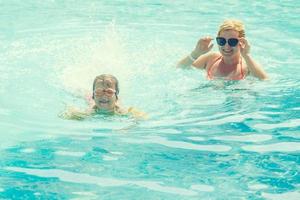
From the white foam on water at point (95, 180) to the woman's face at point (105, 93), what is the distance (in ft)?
4.87

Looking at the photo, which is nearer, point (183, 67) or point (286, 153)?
point (286, 153)

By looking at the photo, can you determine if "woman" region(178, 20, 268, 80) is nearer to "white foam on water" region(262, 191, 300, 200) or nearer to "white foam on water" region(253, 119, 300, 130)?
"white foam on water" region(253, 119, 300, 130)

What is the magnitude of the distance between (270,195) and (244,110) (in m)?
1.98

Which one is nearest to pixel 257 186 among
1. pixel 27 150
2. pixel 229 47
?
pixel 27 150

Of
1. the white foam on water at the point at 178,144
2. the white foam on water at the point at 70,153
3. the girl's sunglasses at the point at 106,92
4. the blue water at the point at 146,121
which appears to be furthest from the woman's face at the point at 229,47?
the white foam on water at the point at 70,153

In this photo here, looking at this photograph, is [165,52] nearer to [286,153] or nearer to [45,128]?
[45,128]

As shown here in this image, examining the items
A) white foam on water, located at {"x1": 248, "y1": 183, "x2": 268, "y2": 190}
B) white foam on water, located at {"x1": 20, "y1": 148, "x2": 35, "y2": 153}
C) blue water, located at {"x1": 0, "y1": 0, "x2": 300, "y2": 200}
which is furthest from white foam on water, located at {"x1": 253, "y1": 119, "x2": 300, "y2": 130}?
white foam on water, located at {"x1": 20, "y1": 148, "x2": 35, "y2": 153}

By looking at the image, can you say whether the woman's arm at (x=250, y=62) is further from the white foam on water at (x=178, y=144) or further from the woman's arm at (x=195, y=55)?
the white foam on water at (x=178, y=144)

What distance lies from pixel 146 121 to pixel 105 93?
53cm

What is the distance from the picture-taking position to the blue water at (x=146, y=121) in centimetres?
425

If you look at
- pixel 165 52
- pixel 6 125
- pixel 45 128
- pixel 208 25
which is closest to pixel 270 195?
pixel 45 128

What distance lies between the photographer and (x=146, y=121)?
223 inches

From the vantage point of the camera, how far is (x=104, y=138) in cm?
516

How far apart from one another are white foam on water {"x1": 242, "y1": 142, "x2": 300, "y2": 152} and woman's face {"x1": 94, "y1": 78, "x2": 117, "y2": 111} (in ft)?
5.23
